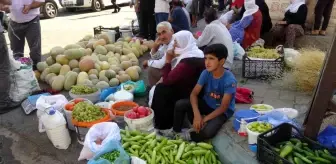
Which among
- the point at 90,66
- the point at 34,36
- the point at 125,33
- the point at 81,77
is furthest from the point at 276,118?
the point at 125,33

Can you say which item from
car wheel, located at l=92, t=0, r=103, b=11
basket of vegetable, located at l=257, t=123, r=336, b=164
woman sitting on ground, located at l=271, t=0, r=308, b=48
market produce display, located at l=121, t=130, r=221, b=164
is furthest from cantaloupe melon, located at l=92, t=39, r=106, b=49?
car wheel, located at l=92, t=0, r=103, b=11

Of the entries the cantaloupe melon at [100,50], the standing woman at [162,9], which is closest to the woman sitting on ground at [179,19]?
the standing woman at [162,9]

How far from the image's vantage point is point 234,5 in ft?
24.7

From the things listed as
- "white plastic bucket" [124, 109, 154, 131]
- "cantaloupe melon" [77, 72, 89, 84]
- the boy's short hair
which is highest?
the boy's short hair

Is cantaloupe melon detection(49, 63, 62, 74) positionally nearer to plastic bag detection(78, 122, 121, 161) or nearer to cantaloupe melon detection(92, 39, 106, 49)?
cantaloupe melon detection(92, 39, 106, 49)

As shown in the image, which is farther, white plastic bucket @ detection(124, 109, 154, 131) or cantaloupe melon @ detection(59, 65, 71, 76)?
cantaloupe melon @ detection(59, 65, 71, 76)

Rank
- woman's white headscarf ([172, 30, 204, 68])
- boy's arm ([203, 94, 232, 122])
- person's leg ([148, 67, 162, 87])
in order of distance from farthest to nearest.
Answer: person's leg ([148, 67, 162, 87]) → woman's white headscarf ([172, 30, 204, 68]) → boy's arm ([203, 94, 232, 122])

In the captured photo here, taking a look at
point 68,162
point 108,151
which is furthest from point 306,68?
point 68,162

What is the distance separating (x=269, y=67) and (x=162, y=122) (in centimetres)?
214

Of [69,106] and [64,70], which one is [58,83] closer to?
[64,70]

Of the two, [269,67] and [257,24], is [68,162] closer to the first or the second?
[269,67]

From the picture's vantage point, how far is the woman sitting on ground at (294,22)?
6.12m

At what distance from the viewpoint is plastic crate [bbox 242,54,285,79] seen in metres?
4.69

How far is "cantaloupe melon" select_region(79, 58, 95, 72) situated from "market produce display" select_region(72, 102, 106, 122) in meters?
1.80
